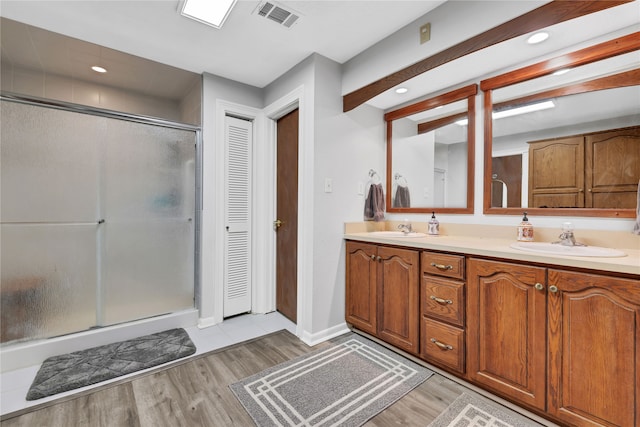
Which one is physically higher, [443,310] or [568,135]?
[568,135]

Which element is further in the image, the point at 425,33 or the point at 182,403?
the point at 425,33

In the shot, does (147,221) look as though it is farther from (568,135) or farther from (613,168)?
(613,168)

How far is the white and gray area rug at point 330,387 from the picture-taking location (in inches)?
56.2

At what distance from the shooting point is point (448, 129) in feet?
7.47

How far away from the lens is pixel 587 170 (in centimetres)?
164

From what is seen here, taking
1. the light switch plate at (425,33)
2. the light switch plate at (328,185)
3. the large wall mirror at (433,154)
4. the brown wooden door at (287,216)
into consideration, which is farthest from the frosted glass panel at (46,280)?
the light switch plate at (425,33)

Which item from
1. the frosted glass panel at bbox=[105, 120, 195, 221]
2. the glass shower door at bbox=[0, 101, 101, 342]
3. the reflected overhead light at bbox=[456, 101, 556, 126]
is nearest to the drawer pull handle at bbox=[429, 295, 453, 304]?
the reflected overhead light at bbox=[456, 101, 556, 126]

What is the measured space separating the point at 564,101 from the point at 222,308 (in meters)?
3.11

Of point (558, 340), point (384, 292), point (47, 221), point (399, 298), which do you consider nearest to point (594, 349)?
point (558, 340)

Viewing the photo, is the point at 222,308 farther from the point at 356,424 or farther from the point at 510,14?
the point at 510,14

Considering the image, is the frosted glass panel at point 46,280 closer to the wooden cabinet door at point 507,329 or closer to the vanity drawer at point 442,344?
the vanity drawer at point 442,344

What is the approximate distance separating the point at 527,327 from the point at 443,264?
1.63ft

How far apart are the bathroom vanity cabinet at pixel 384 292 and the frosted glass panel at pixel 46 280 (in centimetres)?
206

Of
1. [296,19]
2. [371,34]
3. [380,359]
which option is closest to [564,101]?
[371,34]
